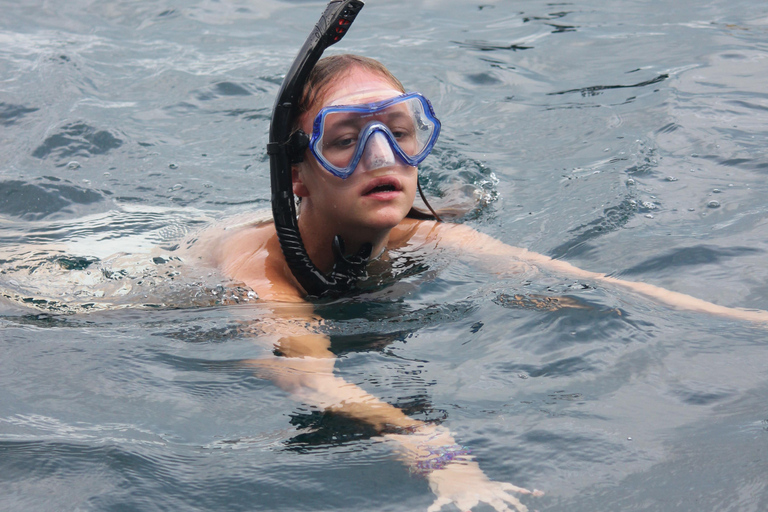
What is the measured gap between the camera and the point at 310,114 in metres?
3.39

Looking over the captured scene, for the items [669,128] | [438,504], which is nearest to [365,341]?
[438,504]

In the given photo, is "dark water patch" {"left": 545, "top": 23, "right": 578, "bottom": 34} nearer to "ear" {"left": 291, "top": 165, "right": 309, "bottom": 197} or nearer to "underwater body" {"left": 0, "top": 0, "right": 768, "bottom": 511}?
"underwater body" {"left": 0, "top": 0, "right": 768, "bottom": 511}

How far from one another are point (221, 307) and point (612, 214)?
7.16 ft

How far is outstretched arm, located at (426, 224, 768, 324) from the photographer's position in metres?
3.13

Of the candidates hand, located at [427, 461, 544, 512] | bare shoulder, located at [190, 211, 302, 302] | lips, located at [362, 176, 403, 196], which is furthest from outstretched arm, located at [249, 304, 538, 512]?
lips, located at [362, 176, 403, 196]

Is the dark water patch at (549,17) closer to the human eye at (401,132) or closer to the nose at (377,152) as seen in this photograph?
the human eye at (401,132)

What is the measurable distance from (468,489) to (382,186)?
153 centimetres

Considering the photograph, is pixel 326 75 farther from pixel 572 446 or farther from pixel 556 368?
pixel 572 446

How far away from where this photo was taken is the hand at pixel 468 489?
81.1 inches

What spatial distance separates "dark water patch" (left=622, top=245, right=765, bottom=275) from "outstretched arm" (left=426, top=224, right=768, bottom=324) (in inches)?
7.6

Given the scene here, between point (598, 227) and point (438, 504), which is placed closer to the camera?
point (438, 504)

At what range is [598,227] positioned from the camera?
163 inches

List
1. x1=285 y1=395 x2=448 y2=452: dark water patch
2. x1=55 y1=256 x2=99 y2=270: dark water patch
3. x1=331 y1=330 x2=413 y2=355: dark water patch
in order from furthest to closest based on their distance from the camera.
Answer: x1=55 y1=256 x2=99 y2=270: dark water patch, x1=331 y1=330 x2=413 y2=355: dark water patch, x1=285 y1=395 x2=448 y2=452: dark water patch

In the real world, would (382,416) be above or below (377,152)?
below
